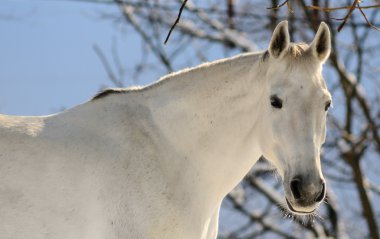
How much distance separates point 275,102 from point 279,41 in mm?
389

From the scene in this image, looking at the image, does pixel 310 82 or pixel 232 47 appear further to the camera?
pixel 232 47

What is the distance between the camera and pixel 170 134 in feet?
15.8

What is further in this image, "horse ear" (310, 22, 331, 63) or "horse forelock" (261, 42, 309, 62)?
"horse ear" (310, 22, 331, 63)

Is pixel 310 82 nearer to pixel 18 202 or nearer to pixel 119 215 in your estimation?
pixel 119 215

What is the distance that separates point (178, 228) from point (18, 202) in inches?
35.6

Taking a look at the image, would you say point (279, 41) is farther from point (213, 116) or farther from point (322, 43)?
→ point (213, 116)

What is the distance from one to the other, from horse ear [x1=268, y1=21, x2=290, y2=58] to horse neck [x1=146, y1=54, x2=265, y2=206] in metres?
0.13

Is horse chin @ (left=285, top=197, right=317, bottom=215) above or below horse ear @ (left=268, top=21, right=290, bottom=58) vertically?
below

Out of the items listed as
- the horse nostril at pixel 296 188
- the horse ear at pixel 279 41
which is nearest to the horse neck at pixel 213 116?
the horse ear at pixel 279 41

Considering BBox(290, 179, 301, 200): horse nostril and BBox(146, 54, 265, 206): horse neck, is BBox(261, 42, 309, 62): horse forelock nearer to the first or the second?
BBox(146, 54, 265, 206): horse neck

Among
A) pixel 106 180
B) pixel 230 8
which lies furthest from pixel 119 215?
pixel 230 8

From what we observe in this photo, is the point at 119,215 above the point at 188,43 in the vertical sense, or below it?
above

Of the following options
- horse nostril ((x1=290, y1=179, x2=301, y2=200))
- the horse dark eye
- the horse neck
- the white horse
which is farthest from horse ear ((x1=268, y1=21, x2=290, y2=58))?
horse nostril ((x1=290, y1=179, x2=301, y2=200))

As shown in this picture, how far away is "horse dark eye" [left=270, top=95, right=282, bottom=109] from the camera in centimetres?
459
